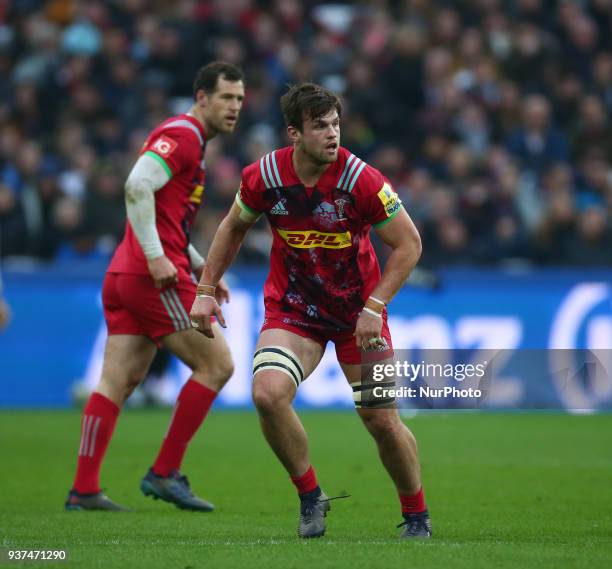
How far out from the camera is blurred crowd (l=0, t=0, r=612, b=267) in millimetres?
16594

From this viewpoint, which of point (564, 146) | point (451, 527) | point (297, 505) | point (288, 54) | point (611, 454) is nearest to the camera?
point (451, 527)

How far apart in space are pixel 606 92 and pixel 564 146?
4.75ft

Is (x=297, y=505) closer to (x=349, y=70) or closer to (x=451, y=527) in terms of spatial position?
(x=451, y=527)

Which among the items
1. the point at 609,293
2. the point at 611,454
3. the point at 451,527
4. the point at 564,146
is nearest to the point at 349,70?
the point at 564,146

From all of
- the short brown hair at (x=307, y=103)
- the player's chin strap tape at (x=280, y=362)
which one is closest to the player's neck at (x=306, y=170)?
the short brown hair at (x=307, y=103)

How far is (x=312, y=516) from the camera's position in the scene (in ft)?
22.0

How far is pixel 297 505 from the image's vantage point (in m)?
8.30

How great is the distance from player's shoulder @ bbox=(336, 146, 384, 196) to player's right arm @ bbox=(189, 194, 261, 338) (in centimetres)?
50

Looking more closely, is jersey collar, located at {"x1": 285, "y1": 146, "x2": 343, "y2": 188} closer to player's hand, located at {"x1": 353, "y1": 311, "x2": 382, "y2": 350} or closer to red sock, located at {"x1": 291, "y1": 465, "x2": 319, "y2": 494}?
player's hand, located at {"x1": 353, "y1": 311, "x2": 382, "y2": 350}

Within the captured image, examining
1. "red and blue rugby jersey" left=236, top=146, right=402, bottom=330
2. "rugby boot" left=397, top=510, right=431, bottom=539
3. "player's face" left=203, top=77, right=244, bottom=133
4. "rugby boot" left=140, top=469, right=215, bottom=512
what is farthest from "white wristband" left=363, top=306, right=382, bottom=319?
"player's face" left=203, top=77, right=244, bottom=133

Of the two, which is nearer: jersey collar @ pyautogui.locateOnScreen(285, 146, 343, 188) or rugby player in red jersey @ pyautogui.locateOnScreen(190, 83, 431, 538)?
rugby player in red jersey @ pyautogui.locateOnScreen(190, 83, 431, 538)

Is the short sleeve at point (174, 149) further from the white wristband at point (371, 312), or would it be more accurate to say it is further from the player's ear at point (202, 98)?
the white wristband at point (371, 312)

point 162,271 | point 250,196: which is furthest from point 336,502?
point 250,196

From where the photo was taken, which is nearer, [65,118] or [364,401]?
[364,401]
